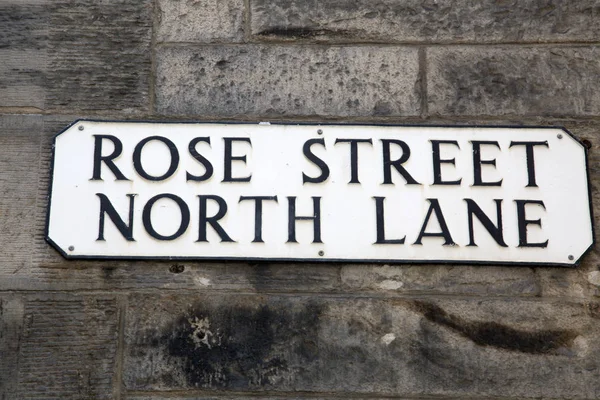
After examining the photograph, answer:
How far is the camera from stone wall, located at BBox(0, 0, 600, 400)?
2578 millimetres

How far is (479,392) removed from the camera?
2566 millimetres

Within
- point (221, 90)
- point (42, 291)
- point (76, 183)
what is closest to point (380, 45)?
point (221, 90)

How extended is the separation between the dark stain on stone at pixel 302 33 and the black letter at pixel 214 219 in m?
0.64

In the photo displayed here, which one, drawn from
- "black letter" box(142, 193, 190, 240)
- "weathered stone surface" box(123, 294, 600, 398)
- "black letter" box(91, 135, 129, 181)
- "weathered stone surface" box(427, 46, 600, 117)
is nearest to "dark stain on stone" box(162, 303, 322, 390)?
"weathered stone surface" box(123, 294, 600, 398)

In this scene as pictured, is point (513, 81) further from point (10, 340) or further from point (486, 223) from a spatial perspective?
point (10, 340)

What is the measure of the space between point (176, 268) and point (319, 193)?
52cm

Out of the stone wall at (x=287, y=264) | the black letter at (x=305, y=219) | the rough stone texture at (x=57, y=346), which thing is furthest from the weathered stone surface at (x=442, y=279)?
the rough stone texture at (x=57, y=346)

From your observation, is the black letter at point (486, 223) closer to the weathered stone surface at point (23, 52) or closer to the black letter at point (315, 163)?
the black letter at point (315, 163)

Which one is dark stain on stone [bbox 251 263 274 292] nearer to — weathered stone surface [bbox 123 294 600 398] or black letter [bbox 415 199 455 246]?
weathered stone surface [bbox 123 294 600 398]

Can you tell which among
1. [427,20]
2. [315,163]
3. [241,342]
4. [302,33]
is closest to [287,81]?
[302,33]

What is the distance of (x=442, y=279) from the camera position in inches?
106

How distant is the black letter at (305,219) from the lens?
8.84ft

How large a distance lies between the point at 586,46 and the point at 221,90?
129cm

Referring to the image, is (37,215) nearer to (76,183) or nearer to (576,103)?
(76,183)
